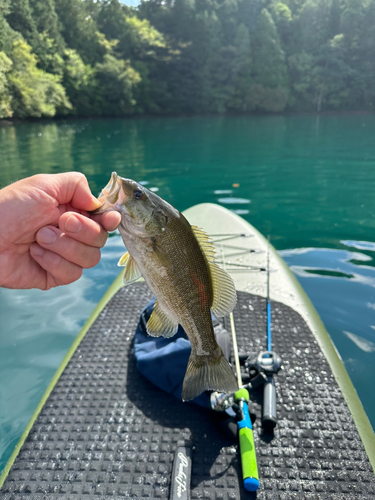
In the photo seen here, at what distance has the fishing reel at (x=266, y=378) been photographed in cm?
281

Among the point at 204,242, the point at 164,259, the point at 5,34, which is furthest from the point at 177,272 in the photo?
the point at 5,34

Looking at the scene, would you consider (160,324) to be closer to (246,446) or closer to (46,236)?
(46,236)

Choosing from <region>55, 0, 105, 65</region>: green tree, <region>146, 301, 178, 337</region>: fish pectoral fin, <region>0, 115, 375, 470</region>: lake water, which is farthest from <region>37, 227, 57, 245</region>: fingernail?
<region>55, 0, 105, 65</region>: green tree

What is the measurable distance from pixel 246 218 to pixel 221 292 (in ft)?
25.3

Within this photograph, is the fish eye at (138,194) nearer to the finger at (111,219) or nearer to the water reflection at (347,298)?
the finger at (111,219)

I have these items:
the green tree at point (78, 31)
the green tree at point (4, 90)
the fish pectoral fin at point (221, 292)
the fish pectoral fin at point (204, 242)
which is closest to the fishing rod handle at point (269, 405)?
the fish pectoral fin at point (221, 292)

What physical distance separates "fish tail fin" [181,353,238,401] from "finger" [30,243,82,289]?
2.81ft

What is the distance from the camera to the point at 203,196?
454 inches

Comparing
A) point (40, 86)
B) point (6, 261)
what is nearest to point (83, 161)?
point (6, 261)

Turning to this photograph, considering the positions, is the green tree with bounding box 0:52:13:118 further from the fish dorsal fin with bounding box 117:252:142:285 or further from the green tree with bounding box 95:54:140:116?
the fish dorsal fin with bounding box 117:252:142:285

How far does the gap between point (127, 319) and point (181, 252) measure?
9.01 ft

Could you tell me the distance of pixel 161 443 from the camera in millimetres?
2717

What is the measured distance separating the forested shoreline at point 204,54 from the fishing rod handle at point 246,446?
44.7 meters

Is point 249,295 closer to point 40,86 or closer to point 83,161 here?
point 83,161
